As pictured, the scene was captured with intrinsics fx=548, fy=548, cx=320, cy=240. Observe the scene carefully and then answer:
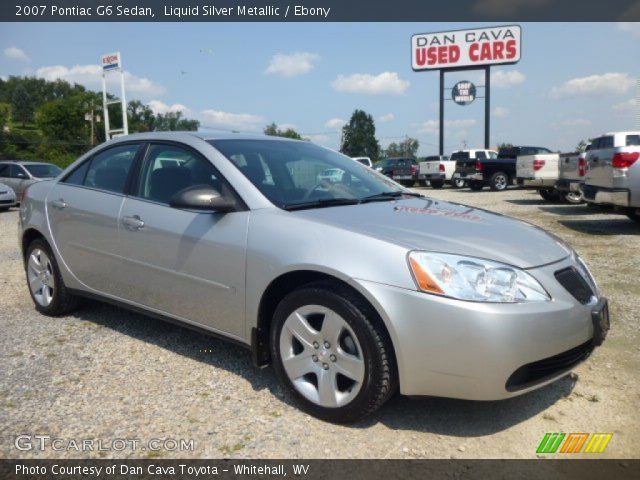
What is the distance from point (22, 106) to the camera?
102 meters

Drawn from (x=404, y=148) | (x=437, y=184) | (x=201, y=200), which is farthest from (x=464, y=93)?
(x=404, y=148)

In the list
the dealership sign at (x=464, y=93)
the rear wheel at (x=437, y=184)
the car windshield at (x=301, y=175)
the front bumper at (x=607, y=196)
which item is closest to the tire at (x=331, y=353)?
the car windshield at (x=301, y=175)

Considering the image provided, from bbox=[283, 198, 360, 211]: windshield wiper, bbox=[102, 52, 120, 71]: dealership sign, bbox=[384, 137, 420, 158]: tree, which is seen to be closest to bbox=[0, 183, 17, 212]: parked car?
bbox=[283, 198, 360, 211]: windshield wiper

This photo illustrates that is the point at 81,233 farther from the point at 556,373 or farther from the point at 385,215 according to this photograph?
the point at 556,373

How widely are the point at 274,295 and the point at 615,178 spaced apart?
761cm

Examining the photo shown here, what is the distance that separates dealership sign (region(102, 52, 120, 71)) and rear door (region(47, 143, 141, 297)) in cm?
4927

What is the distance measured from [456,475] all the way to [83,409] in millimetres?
2042

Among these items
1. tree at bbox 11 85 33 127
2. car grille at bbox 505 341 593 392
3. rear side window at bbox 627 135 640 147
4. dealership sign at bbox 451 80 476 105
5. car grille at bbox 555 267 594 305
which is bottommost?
car grille at bbox 505 341 593 392

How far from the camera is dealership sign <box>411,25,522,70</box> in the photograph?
34031mm

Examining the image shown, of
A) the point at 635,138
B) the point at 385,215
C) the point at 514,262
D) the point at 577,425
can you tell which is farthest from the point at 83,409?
the point at 635,138

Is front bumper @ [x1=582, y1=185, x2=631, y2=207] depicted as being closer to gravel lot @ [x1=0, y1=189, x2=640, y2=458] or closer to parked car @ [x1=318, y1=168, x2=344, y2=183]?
gravel lot @ [x1=0, y1=189, x2=640, y2=458]

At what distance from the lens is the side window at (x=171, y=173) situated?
3.59 meters

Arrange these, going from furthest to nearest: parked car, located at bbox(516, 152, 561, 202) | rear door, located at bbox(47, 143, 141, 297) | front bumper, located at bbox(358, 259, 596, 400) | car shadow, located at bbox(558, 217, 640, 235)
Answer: parked car, located at bbox(516, 152, 561, 202) → car shadow, located at bbox(558, 217, 640, 235) → rear door, located at bbox(47, 143, 141, 297) → front bumper, located at bbox(358, 259, 596, 400)

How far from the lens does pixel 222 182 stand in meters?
3.44
